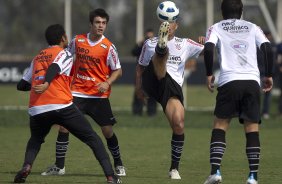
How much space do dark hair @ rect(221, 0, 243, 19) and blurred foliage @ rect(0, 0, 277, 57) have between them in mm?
52819

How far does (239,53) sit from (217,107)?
26.6 inches

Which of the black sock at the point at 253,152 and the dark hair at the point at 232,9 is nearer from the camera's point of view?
the black sock at the point at 253,152

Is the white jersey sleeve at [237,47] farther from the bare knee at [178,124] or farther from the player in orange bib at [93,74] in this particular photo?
the player in orange bib at [93,74]

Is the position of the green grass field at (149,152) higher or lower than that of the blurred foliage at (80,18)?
higher

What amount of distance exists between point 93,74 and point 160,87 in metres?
0.97

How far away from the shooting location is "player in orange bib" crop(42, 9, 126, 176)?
40.7 ft

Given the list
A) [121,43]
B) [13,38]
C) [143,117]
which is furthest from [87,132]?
[13,38]

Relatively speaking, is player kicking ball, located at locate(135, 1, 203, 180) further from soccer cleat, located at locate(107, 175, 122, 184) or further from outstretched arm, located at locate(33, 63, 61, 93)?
outstretched arm, located at locate(33, 63, 61, 93)

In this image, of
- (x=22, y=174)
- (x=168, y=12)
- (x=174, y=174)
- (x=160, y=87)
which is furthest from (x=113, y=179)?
(x=168, y=12)

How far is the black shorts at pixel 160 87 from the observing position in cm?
1207

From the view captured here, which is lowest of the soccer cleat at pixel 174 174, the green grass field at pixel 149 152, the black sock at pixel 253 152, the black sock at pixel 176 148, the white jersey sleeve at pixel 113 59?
the green grass field at pixel 149 152

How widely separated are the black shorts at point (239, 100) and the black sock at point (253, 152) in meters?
0.20

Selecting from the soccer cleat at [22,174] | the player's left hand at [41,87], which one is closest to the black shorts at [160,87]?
the player's left hand at [41,87]

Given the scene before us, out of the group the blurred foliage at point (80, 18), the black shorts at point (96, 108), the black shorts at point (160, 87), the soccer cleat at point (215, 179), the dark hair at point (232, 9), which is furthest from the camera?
the blurred foliage at point (80, 18)
